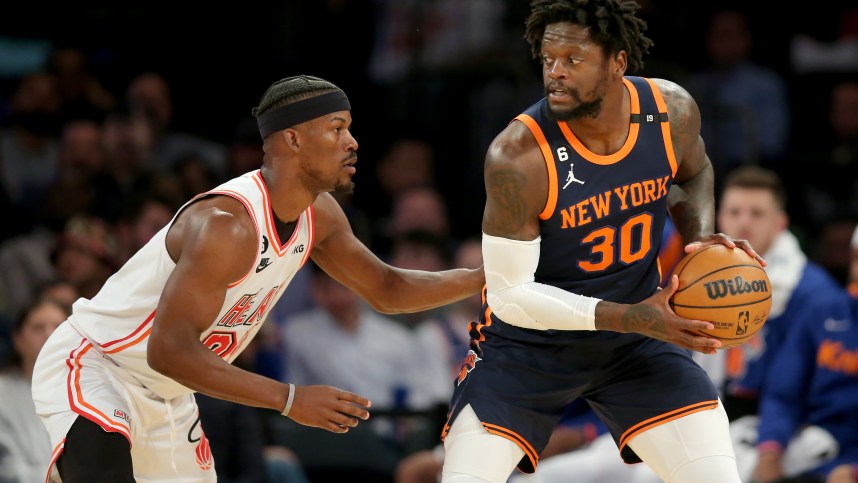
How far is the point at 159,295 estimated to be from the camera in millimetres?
5004

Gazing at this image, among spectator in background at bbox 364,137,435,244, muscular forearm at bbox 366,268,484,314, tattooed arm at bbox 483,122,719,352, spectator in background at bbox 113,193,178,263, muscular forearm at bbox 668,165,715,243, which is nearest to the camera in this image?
tattooed arm at bbox 483,122,719,352

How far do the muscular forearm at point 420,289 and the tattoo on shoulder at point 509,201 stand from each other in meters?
0.69

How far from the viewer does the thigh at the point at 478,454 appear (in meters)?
4.85

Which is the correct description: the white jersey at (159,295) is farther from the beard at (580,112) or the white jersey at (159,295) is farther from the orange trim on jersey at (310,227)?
the beard at (580,112)

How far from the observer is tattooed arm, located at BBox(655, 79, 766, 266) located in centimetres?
505

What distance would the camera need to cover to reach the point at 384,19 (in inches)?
442

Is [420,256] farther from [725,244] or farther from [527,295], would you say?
[725,244]

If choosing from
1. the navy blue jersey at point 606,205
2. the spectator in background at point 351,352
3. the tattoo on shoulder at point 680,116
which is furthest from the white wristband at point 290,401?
the spectator in background at point 351,352

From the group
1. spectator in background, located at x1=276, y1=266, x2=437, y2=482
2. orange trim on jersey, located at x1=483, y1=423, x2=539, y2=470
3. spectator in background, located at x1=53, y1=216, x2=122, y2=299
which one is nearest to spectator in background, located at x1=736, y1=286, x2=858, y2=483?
spectator in background, located at x1=276, y1=266, x2=437, y2=482

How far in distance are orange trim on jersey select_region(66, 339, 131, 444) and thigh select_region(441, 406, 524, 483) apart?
119 cm

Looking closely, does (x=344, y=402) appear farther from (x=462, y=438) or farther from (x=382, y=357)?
(x=382, y=357)

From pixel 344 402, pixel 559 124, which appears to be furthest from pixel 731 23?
pixel 344 402

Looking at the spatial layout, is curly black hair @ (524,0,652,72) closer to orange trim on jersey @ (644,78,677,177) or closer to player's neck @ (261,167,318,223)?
orange trim on jersey @ (644,78,677,177)

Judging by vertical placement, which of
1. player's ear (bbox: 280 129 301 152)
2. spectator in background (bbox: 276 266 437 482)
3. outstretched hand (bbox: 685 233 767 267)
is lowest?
spectator in background (bbox: 276 266 437 482)
